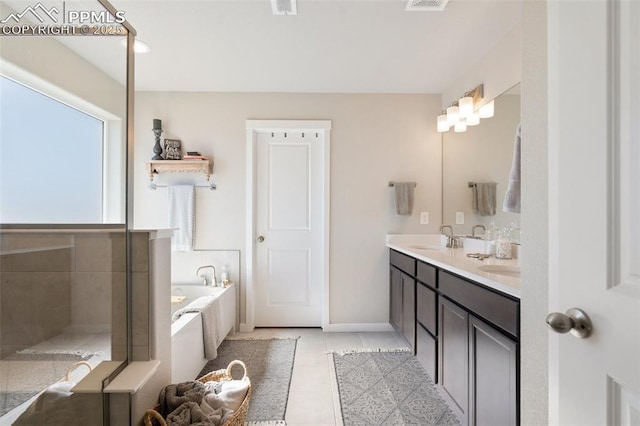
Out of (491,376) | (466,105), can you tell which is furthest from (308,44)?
(491,376)

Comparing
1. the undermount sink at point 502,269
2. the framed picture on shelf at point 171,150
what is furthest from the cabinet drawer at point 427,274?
the framed picture on shelf at point 171,150

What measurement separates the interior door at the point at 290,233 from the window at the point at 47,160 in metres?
1.71

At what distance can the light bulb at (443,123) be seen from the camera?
8.90ft

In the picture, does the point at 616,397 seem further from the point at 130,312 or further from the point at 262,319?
the point at 262,319

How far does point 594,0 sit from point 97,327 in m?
1.77

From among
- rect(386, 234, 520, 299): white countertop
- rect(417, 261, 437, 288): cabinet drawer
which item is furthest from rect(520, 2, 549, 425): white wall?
rect(417, 261, 437, 288): cabinet drawer

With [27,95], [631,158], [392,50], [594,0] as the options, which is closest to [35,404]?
[27,95]

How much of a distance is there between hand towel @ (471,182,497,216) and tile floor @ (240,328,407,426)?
4.39 ft

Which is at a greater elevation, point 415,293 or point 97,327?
point 97,327

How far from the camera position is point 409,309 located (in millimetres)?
2270

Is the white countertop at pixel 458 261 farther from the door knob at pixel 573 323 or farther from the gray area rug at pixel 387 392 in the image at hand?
the gray area rug at pixel 387 392

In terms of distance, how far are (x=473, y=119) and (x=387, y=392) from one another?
2.16 meters

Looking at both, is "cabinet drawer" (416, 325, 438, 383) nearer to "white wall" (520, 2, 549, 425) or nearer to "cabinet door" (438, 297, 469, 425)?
"cabinet door" (438, 297, 469, 425)

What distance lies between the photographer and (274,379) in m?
2.02
